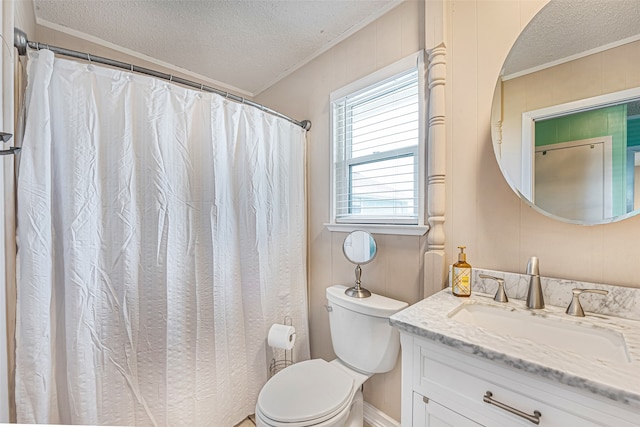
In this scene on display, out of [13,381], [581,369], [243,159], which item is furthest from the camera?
[243,159]

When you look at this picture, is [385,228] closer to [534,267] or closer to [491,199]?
[491,199]

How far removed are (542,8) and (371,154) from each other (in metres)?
0.86

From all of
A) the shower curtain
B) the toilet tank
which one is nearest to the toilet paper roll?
the shower curtain

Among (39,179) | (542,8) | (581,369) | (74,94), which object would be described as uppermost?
(542,8)

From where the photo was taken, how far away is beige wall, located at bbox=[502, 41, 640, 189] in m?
0.80

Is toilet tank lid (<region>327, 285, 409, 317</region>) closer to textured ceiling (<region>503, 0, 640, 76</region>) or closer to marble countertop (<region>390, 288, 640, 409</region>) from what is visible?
marble countertop (<region>390, 288, 640, 409</region>)

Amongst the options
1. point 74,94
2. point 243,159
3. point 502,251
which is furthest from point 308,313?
point 74,94

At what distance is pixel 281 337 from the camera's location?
1436 millimetres

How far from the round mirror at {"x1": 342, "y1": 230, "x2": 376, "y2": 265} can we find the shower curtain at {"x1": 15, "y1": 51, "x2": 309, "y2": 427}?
492mm

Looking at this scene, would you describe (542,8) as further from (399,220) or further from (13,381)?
(13,381)

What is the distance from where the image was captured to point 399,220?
53.4 inches

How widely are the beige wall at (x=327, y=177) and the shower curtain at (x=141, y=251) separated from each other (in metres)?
0.31

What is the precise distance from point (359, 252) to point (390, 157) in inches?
21.7

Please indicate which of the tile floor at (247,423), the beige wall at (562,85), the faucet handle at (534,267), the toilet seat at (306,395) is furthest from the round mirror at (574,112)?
the tile floor at (247,423)
